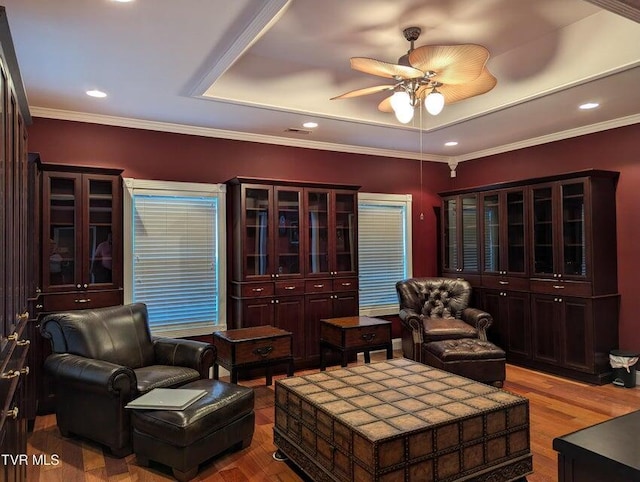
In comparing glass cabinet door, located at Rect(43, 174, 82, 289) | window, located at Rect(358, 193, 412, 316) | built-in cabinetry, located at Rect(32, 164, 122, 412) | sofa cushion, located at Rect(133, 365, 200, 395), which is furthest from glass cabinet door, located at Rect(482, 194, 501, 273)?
glass cabinet door, located at Rect(43, 174, 82, 289)

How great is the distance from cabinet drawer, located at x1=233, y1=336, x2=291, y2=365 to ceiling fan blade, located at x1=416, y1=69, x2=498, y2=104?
7.80 ft

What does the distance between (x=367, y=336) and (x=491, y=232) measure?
215 centimetres

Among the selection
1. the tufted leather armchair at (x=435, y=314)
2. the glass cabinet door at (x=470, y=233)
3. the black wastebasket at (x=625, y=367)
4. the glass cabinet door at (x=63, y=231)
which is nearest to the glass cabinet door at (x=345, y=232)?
the tufted leather armchair at (x=435, y=314)

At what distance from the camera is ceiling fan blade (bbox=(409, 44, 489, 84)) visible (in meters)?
2.57

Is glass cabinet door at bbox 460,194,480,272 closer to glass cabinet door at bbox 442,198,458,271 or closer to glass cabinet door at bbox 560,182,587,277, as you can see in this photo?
glass cabinet door at bbox 442,198,458,271

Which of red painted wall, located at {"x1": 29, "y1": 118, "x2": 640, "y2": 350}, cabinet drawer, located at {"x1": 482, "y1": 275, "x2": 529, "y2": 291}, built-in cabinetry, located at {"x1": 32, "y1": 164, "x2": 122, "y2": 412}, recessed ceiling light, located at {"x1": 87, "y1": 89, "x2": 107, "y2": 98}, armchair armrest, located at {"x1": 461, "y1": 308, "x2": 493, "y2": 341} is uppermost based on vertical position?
recessed ceiling light, located at {"x1": 87, "y1": 89, "x2": 107, "y2": 98}

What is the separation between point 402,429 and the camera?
2.22 m

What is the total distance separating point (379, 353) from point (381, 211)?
6.11ft

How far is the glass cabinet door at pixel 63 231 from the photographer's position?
376cm

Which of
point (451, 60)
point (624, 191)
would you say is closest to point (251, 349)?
point (451, 60)

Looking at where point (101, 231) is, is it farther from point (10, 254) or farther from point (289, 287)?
point (10, 254)

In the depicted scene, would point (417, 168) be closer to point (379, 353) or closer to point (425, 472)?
point (379, 353)

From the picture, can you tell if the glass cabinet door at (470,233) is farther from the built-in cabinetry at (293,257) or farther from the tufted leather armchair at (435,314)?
the built-in cabinetry at (293,257)

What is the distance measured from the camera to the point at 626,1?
2.07 m
